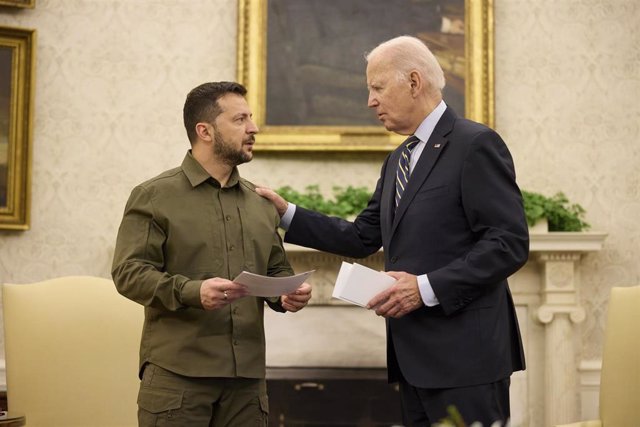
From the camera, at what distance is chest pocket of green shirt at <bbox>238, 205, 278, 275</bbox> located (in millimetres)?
2818

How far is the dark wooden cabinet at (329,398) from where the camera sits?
5285 millimetres

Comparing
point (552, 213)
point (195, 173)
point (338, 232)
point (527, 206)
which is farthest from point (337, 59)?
point (195, 173)

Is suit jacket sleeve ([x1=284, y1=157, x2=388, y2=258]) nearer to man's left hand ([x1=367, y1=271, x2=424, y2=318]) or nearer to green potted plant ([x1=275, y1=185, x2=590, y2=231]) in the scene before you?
man's left hand ([x1=367, y1=271, x2=424, y2=318])

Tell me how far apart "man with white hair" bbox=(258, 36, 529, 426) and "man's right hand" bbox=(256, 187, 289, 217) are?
0.41 metres

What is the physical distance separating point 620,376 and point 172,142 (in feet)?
10.3

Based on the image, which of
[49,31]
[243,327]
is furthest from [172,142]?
[243,327]

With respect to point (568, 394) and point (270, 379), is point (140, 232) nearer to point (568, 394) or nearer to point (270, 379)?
point (270, 379)

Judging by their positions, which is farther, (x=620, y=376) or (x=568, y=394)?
(x=568, y=394)

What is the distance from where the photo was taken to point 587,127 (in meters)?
5.44

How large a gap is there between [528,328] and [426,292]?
2724 mm

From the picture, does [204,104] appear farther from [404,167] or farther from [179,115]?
[179,115]

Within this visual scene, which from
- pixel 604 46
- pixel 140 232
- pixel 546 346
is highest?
pixel 604 46

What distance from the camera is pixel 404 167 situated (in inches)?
119

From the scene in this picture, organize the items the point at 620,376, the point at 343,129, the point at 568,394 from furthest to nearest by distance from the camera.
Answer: the point at 343,129 < the point at 568,394 < the point at 620,376
